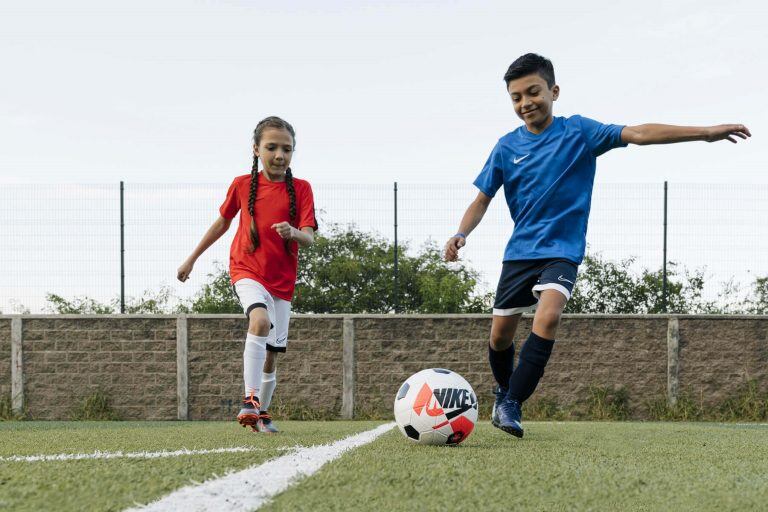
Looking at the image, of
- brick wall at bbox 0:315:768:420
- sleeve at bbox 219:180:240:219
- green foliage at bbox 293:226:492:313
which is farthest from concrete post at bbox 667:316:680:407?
sleeve at bbox 219:180:240:219

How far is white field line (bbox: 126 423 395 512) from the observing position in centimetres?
192

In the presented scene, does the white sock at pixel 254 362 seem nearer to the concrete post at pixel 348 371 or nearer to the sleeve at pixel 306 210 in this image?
the sleeve at pixel 306 210

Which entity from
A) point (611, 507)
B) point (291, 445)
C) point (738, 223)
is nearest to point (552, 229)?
point (291, 445)

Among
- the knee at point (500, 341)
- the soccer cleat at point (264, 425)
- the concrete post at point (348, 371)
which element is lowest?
the concrete post at point (348, 371)

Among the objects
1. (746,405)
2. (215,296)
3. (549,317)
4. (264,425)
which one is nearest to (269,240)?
(264,425)

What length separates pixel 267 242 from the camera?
5.36 metres

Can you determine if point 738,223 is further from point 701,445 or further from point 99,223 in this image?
point 99,223

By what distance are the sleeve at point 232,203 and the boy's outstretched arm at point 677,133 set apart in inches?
106

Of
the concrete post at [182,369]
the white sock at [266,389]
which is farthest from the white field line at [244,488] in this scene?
the concrete post at [182,369]

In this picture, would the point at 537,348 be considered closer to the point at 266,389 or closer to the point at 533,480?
the point at 533,480

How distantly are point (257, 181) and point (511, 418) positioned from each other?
2.48 meters

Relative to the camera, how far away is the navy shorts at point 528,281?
4.31 m

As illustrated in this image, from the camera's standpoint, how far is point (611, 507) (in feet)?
6.73

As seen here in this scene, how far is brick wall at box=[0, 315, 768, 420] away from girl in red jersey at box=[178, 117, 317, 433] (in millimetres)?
5277
